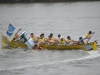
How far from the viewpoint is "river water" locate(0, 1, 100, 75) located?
29020 mm

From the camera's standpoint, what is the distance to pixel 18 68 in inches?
1145

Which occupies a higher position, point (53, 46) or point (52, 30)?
point (52, 30)

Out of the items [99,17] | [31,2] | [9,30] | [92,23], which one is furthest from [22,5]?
[9,30]

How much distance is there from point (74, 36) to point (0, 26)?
509 inches

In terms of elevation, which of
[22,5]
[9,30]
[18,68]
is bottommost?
[18,68]

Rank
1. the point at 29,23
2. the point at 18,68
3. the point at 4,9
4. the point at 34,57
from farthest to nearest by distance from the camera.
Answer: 1. the point at 4,9
2. the point at 29,23
3. the point at 34,57
4. the point at 18,68

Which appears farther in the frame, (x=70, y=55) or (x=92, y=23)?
(x=92, y=23)

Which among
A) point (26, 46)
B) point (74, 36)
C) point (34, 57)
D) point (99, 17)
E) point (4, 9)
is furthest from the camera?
point (4, 9)

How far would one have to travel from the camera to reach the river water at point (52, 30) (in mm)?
29020

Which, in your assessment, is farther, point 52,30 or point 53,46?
point 52,30

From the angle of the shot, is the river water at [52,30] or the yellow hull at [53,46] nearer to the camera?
the river water at [52,30]

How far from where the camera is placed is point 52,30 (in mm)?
51125

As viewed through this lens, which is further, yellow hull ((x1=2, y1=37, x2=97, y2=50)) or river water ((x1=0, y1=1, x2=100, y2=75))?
yellow hull ((x1=2, y1=37, x2=97, y2=50))

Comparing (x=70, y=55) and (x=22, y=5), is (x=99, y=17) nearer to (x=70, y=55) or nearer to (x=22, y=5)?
(x=22, y=5)
